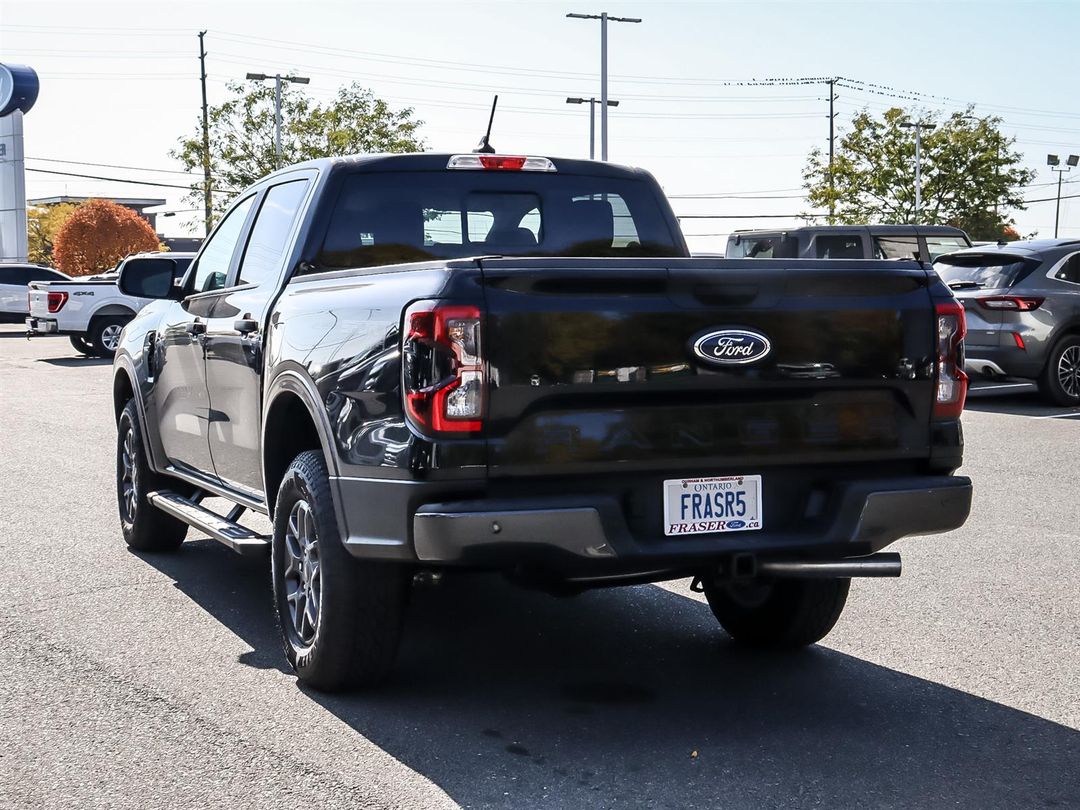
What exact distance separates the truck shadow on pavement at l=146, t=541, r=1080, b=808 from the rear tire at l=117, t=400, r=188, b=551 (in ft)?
4.89

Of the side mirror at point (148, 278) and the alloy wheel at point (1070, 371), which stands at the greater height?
the side mirror at point (148, 278)

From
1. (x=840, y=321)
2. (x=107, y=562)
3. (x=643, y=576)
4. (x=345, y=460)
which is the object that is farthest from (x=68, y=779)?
(x=107, y=562)

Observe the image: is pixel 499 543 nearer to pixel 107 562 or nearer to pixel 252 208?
pixel 252 208

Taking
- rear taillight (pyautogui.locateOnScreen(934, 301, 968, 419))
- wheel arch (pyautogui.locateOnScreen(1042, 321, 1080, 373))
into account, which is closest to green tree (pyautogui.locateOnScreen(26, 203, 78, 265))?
wheel arch (pyautogui.locateOnScreen(1042, 321, 1080, 373))

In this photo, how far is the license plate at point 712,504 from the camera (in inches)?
176

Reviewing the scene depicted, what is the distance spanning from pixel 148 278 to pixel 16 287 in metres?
32.0

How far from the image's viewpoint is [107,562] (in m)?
7.46

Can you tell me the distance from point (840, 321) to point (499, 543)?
1406 mm

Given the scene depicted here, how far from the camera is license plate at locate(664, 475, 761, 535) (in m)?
4.47

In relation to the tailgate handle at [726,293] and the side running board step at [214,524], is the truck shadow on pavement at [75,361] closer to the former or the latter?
the side running board step at [214,524]

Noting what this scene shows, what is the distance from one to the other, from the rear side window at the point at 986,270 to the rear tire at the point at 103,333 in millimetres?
17081

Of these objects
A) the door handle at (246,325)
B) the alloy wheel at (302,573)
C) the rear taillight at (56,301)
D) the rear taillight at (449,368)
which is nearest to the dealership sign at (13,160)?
the rear taillight at (56,301)

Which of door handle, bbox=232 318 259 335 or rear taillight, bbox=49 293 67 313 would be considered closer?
door handle, bbox=232 318 259 335

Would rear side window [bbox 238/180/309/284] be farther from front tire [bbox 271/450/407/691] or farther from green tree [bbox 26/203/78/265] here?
green tree [bbox 26/203/78/265]
